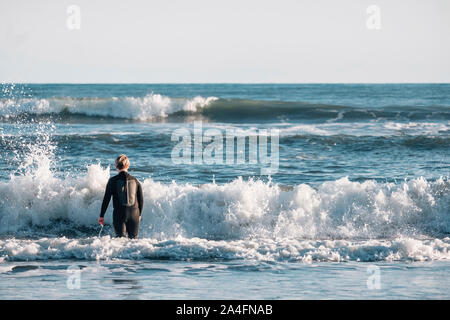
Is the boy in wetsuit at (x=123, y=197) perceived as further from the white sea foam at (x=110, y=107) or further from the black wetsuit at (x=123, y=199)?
the white sea foam at (x=110, y=107)

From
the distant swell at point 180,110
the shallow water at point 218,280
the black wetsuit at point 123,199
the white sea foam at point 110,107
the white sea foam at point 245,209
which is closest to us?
the shallow water at point 218,280

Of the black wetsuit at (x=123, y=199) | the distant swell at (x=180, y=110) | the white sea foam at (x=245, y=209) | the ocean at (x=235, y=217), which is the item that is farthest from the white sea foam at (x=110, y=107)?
the black wetsuit at (x=123, y=199)

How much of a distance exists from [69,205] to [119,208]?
11.6 feet

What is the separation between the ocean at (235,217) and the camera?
304 inches

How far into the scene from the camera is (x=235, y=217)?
11586 millimetres

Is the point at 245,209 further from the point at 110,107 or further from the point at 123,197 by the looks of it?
the point at 110,107

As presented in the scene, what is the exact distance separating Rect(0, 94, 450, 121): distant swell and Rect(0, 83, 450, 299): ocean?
842cm

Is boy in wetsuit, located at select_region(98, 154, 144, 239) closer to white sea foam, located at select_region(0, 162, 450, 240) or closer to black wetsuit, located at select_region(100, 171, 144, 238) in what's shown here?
black wetsuit, located at select_region(100, 171, 144, 238)

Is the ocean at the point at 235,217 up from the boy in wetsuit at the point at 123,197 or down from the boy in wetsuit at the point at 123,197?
down

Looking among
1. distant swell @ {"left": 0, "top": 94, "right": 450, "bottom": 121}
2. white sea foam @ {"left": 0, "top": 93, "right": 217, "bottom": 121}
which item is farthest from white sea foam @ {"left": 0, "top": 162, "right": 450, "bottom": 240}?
white sea foam @ {"left": 0, "top": 93, "right": 217, "bottom": 121}

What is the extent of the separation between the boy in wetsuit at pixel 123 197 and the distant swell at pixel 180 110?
22.4 metres

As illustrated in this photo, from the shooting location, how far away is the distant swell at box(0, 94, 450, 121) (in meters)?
31.7

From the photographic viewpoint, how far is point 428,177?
15.0 meters
